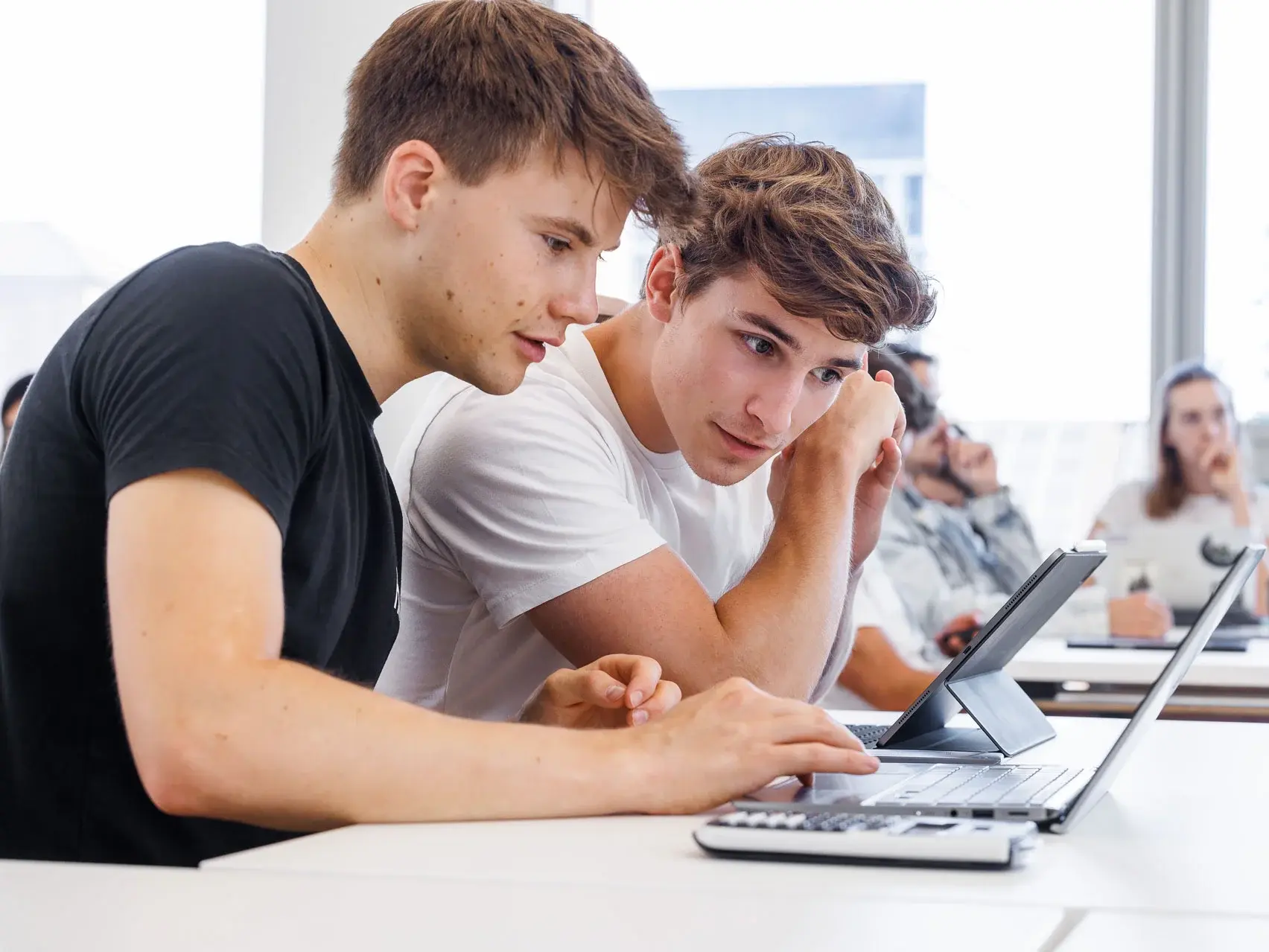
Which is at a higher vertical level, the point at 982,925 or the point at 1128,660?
the point at 982,925

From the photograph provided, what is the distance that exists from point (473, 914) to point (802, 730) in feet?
1.21

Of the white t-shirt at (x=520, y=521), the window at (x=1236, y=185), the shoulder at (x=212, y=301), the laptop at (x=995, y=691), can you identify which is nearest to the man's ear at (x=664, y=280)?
the white t-shirt at (x=520, y=521)

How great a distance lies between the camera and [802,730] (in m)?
1.00

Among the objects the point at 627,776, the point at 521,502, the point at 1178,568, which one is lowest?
the point at 1178,568

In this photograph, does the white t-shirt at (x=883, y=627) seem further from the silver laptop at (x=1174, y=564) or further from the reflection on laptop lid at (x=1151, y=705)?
the reflection on laptop lid at (x=1151, y=705)

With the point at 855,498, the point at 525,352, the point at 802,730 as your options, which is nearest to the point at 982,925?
the point at 802,730

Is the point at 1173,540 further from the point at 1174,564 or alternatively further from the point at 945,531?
the point at 945,531

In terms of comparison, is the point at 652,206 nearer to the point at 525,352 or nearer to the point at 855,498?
the point at 525,352

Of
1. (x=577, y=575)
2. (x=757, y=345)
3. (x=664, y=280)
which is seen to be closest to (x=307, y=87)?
(x=664, y=280)

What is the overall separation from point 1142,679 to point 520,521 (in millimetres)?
1853

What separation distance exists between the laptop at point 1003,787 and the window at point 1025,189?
11.0ft

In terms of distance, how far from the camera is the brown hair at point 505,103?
3.90 feet

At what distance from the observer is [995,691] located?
4.38ft

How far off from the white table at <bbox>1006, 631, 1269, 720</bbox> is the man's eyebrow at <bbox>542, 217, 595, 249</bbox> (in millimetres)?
1793
